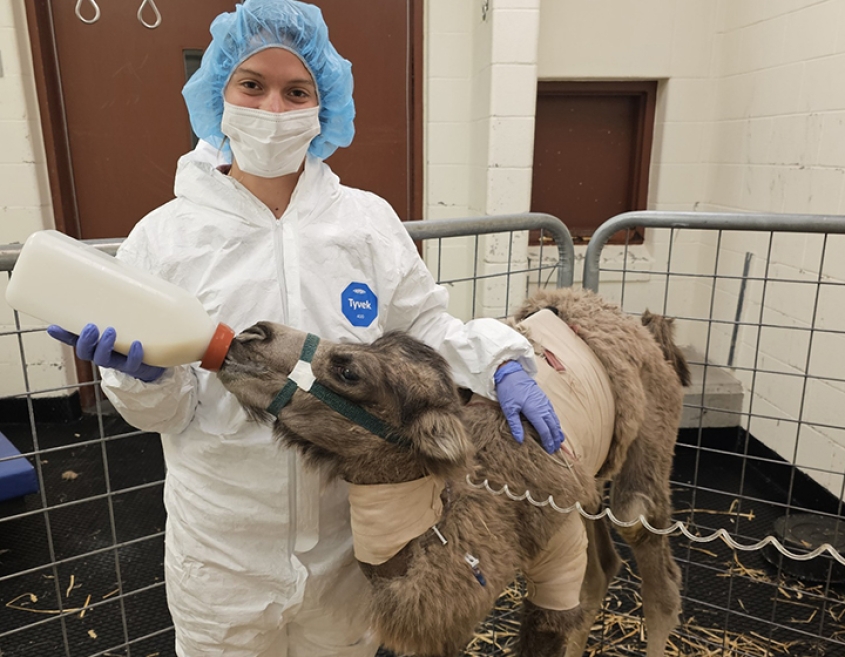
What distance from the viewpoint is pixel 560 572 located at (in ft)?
5.55

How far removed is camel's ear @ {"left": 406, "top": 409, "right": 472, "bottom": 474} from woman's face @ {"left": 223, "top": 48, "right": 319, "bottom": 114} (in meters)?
0.76

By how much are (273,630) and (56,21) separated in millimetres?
3883

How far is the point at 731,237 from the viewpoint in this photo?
13.5 ft

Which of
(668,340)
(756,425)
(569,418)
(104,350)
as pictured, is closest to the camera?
(104,350)

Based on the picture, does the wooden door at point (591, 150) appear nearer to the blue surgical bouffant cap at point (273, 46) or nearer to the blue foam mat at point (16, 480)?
the blue surgical bouffant cap at point (273, 46)

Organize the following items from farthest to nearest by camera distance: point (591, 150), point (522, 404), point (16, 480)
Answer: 1. point (591, 150)
2. point (16, 480)
3. point (522, 404)

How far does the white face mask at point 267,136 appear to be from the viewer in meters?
1.45

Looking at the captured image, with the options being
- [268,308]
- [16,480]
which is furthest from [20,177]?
[268,308]

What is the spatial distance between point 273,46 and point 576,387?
1.15 meters


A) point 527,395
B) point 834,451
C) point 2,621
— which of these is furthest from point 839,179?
point 2,621

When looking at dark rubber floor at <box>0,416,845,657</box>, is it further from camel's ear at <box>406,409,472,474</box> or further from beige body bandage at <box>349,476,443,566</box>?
camel's ear at <box>406,409,472,474</box>

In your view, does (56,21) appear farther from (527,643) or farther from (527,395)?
(527,643)

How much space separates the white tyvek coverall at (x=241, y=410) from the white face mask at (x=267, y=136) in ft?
0.20

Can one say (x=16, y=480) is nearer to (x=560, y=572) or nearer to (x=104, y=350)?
(x=104, y=350)
